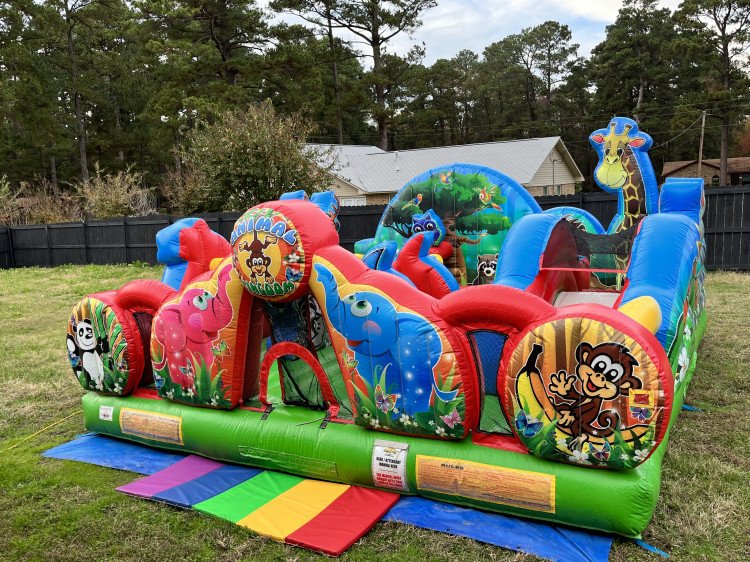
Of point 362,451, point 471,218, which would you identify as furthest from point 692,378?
point 362,451

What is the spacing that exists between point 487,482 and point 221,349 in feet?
6.38

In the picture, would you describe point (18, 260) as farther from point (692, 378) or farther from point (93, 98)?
point (692, 378)

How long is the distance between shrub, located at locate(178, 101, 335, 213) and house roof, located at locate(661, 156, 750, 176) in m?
24.7

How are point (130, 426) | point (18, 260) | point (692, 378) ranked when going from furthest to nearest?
1. point (18, 260)
2. point (692, 378)
3. point (130, 426)

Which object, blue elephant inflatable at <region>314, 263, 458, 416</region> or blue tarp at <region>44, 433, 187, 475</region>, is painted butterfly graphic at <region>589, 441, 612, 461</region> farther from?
blue tarp at <region>44, 433, 187, 475</region>

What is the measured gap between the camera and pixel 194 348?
423 cm

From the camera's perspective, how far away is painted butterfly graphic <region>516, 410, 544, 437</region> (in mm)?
3113

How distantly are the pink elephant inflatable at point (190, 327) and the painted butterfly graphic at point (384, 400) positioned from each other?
1.18 metres

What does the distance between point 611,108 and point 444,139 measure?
429 inches

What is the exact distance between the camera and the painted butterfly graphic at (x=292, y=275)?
12.2 ft

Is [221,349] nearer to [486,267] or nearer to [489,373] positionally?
[489,373]

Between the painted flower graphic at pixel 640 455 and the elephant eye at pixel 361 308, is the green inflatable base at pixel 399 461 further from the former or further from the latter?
the elephant eye at pixel 361 308

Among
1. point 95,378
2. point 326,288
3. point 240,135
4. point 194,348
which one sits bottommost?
point 95,378

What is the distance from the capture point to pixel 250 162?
14.8 m
